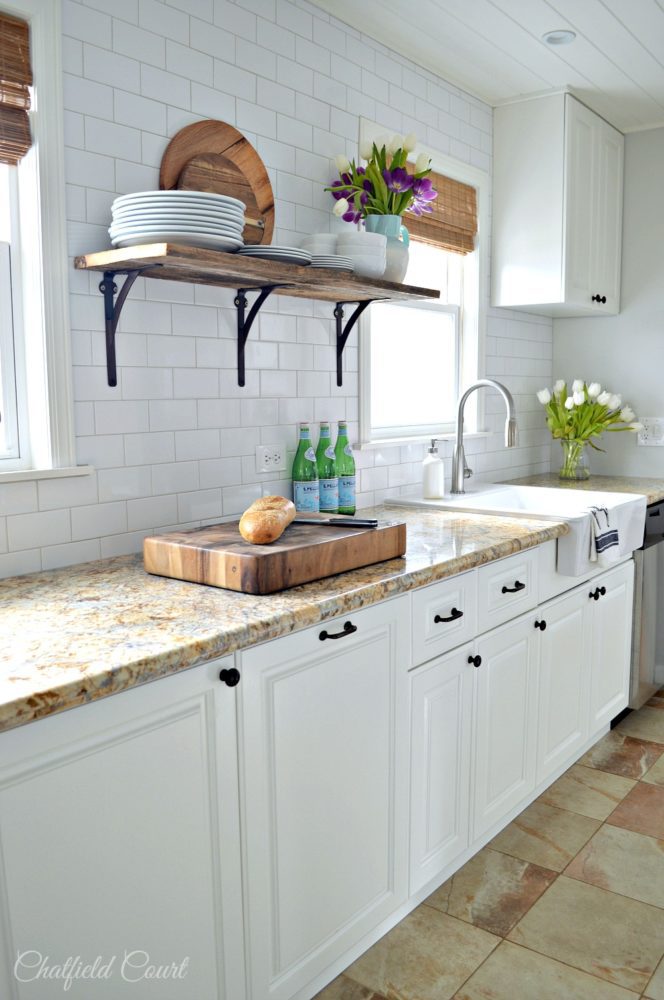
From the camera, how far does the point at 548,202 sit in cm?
351

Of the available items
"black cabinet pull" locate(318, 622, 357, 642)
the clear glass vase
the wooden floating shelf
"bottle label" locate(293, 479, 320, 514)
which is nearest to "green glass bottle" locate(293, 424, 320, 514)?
"bottle label" locate(293, 479, 320, 514)

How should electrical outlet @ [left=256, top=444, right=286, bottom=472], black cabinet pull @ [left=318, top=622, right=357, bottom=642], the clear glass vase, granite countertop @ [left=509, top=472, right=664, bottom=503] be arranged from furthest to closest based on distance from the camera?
the clear glass vase, granite countertop @ [left=509, top=472, right=664, bottom=503], electrical outlet @ [left=256, top=444, right=286, bottom=472], black cabinet pull @ [left=318, top=622, right=357, bottom=642]

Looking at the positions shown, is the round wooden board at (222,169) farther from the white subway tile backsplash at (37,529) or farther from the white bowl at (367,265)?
the white subway tile backsplash at (37,529)

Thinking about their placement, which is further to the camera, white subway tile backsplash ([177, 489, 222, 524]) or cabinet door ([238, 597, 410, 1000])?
white subway tile backsplash ([177, 489, 222, 524])

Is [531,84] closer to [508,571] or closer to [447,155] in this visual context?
[447,155]

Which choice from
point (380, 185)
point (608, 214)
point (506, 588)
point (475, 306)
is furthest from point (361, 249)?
point (608, 214)

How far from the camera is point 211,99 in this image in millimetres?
2281

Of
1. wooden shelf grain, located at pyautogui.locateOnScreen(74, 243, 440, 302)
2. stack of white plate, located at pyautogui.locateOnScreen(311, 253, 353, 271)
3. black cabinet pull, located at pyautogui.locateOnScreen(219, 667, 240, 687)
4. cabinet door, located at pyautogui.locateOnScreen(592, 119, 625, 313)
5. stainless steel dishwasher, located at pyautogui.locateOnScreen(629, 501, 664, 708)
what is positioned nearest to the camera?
black cabinet pull, located at pyautogui.locateOnScreen(219, 667, 240, 687)

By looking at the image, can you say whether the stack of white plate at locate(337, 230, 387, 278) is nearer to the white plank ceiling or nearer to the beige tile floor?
the white plank ceiling

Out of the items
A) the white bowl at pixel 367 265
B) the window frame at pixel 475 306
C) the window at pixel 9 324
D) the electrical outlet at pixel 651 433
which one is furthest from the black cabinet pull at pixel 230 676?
the electrical outlet at pixel 651 433

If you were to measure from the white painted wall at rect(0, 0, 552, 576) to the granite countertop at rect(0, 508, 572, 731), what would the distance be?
9.0 inches

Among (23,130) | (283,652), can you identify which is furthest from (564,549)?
(23,130)

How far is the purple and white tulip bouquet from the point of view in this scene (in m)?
2.56

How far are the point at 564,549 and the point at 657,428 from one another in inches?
65.7
